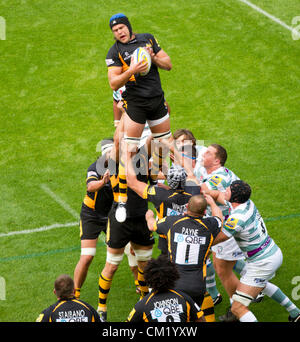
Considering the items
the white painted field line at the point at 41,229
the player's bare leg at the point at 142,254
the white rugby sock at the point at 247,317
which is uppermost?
the white rugby sock at the point at 247,317

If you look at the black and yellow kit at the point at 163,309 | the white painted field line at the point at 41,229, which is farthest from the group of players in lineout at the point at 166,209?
the white painted field line at the point at 41,229

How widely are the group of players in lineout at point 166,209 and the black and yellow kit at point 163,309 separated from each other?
0.70 m

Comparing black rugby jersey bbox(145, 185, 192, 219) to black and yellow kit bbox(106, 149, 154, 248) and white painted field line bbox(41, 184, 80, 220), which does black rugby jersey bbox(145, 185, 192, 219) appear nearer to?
black and yellow kit bbox(106, 149, 154, 248)

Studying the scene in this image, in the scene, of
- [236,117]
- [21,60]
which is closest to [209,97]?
[236,117]

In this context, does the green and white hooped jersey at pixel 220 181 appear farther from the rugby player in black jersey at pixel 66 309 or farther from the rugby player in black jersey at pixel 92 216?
the rugby player in black jersey at pixel 66 309

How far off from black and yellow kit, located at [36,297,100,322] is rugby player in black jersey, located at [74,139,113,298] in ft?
7.95

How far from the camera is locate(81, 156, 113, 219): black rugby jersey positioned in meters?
8.80

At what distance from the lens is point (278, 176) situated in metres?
12.4

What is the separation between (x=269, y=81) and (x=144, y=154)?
7526 mm

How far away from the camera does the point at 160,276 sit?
6.21 meters

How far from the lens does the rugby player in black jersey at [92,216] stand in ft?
28.9

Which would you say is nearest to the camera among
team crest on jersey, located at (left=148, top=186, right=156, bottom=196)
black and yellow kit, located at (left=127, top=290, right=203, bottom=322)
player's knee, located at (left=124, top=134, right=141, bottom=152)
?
black and yellow kit, located at (left=127, top=290, right=203, bottom=322)

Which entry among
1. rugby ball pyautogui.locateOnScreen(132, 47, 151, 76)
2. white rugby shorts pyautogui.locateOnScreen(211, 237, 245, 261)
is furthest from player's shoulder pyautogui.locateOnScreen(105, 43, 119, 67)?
white rugby shorts pyautogui.locateOnScreen(211, 237, 245, 261)
